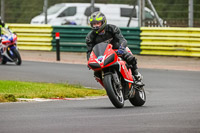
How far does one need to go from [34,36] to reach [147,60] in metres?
5.49

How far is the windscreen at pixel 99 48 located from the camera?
10148mm

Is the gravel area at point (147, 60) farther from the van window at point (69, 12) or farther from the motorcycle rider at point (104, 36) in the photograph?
the motorcycle rider at point (104, 36)

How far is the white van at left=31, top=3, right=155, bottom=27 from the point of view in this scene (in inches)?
971

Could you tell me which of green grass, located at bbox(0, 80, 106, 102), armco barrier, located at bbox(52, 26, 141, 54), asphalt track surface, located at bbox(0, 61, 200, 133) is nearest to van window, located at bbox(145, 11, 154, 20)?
armco barrier, located at bbox(52, 26, 141, 54)

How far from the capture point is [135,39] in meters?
23.9

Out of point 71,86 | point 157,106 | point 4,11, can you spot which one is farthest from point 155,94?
point 4,11

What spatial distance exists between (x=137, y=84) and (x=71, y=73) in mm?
7655

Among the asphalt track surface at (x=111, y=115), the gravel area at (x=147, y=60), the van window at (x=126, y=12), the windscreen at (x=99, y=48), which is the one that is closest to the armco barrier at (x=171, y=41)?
the gravel area at (x=147, y=60)

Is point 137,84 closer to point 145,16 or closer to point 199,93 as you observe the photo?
point 199,93

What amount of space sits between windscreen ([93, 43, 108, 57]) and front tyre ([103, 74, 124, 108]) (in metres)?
0.44

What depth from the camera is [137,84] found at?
1080 centimetres

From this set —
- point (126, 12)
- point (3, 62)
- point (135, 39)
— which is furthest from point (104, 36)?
point (126, 12)

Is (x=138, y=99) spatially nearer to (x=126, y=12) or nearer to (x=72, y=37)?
(x=72, y=37)

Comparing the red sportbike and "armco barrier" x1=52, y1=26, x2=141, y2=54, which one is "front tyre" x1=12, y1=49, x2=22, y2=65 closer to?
"armco barrier" x1=52, y1=26, x2=141, y2=54
